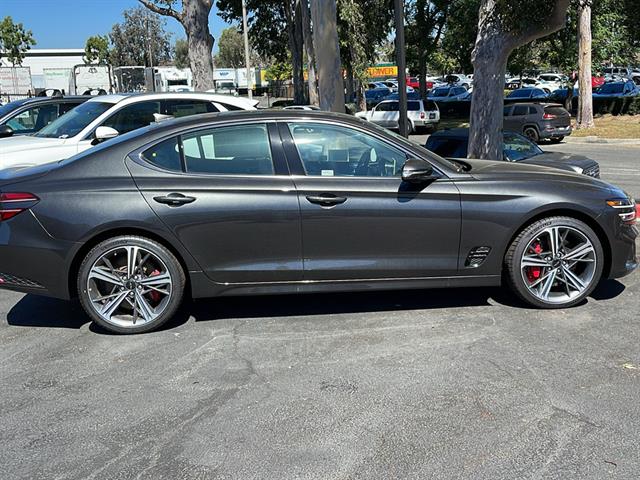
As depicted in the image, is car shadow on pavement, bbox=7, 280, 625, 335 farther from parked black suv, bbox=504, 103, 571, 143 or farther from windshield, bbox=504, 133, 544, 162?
parked black suv, bbox=504, 103, 571, 143

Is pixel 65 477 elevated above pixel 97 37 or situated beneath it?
situated beneath

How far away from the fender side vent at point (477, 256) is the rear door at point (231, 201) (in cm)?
131

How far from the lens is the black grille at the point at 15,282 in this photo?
4.66 meters

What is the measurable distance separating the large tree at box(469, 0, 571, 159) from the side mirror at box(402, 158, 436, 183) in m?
5.17

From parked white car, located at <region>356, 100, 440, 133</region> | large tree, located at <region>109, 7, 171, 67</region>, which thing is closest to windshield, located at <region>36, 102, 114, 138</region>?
parked white car, located at <region>356, 100, 440, 133</region>

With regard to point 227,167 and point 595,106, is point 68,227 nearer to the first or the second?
point 227,167

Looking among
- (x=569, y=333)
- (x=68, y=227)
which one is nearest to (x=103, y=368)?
(x=68, y=227)

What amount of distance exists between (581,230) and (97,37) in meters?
74.7

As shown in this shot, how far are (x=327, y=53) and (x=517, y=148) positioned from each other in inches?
155

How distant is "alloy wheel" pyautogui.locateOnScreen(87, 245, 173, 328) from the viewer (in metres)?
4.64

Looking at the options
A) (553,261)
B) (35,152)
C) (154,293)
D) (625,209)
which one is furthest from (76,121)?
(625,209)

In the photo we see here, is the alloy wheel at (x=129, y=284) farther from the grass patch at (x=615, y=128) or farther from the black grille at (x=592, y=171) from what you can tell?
the grass patch at (x=615, y=128)

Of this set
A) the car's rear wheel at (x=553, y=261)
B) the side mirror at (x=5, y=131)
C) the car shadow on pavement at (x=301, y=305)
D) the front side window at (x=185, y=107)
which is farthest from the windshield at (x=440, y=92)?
the car's rear wheel at (x=553, y=261)

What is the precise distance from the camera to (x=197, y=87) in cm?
1839
